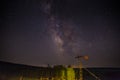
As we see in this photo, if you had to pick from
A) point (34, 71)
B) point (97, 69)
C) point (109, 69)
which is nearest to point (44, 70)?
point (34, 71)

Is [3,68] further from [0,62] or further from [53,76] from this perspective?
[53,76]

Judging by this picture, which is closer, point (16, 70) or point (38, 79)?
point (16, 70)

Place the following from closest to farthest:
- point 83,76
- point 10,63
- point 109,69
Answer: point 10,63
point 83,76
point 109,69

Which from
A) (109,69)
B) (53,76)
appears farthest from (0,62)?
(109,69)

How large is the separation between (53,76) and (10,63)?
10615mm

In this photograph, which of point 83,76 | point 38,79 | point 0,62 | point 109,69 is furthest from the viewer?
point 109,69

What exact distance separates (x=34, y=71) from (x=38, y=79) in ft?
6.32

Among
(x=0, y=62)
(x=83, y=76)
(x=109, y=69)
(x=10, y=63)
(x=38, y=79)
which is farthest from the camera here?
(x=109, y=69)

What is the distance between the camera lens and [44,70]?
136 feet

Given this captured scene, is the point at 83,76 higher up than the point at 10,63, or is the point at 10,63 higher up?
the point at 10,63

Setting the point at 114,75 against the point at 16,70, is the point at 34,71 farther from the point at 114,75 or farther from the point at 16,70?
the point at 114,75

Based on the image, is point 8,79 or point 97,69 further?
point 97,69

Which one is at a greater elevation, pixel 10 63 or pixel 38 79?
pixel 10 63

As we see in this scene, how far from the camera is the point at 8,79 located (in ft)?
115
